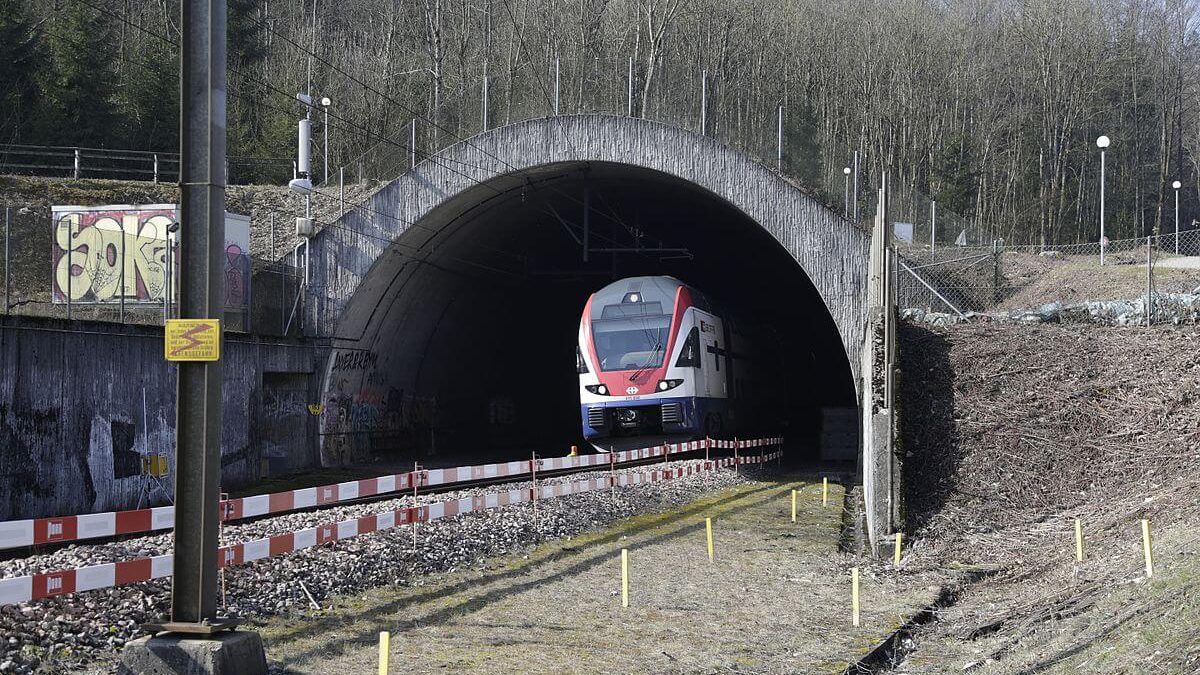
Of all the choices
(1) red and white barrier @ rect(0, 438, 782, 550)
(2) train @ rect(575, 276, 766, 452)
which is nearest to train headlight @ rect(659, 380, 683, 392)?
(2) train @ rect(575, 276, 766, 452)

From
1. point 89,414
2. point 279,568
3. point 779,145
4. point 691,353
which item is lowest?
point 279,568

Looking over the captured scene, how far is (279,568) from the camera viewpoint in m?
10.8

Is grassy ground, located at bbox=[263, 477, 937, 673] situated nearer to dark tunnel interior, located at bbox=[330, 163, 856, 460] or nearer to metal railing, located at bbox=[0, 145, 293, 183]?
dark tunnel interior, located at bbox=[330, 163, 856, 460]

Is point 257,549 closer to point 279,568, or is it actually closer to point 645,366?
point 279,568

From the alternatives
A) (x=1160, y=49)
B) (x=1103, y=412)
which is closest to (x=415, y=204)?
(x=1103, y=412)

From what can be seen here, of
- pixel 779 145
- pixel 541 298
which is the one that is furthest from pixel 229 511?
pixel 541 298

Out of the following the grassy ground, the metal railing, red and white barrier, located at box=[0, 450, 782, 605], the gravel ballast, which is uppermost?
the metal railing

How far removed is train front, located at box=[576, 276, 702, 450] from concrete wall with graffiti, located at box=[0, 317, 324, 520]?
728 centimetres

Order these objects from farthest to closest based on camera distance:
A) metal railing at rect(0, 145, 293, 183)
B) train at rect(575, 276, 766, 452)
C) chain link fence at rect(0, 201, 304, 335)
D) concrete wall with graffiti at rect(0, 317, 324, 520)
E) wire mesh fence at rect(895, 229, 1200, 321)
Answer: metal railing at rect(0, 145, 293, 183) → wire mesh fence at rect(895, 229, 1200, 321) → train at rect(575, 276, 766, 452) → chain link fence at rect(0, 201, 304, 335) → concrete wall with graffiti at rect(0, 317, 324, 520)

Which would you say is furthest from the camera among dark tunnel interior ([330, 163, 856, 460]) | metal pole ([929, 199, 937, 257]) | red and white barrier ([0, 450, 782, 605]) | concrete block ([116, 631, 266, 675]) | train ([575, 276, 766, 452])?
metal pole ([929, 199, 937, 257])

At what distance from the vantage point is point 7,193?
34.2 metres

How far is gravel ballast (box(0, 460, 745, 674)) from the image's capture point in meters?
8.11

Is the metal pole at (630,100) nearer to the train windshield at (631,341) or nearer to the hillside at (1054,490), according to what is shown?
the train windshield at (631,341)

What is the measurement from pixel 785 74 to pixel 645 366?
2309 cm
